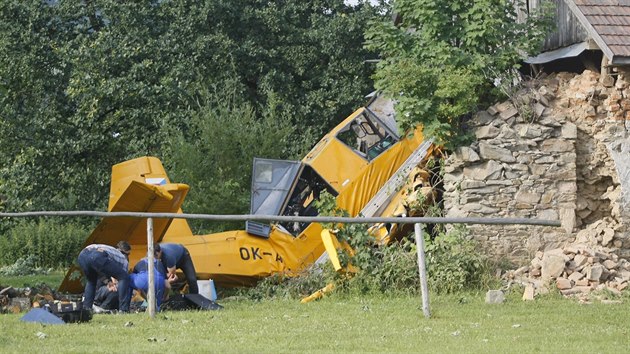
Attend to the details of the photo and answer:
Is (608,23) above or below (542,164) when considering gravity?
above

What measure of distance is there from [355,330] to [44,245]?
648 inches

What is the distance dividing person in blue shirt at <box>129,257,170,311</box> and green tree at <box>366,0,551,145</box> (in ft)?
17.2

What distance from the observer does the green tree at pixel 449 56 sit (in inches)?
806

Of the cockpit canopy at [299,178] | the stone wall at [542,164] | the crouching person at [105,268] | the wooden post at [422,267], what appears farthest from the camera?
the cockpit canopy at [299,178]

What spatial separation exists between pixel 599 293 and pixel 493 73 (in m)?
4.27

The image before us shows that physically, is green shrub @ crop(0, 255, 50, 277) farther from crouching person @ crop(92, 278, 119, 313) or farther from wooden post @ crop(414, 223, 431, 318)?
wooden post @ crop(414, 223, 431, 318)

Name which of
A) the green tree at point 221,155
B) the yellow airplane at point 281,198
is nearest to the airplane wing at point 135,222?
the yellow airplane at point 281,198

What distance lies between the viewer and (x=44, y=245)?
2944 cm

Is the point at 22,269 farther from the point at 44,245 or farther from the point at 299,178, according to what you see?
the point at 299,178

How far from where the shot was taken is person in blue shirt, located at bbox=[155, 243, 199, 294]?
59.4 feet

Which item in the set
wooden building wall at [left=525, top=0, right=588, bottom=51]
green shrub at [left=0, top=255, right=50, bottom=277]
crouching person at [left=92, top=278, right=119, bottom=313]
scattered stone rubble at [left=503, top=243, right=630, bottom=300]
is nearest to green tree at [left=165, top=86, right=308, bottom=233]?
green shrub at [left=0, top=255, right=50, bottom=277]

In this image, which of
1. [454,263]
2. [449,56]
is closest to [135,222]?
[454,263]

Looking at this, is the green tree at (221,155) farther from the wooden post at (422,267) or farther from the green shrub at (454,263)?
the wooden post at (422,267)

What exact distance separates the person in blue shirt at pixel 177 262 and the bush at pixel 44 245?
1153 centimetres
